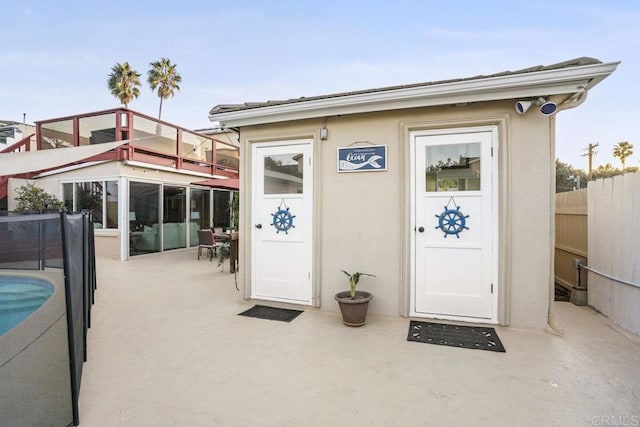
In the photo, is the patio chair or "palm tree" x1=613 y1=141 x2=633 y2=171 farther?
"palm tree" x1=613 y1=141 x2=633 y2=171

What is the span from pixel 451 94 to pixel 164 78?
70.4 feet

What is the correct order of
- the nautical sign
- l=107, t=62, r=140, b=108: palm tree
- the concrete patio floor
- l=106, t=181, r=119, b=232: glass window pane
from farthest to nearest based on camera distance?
1. l=107, t=62, r=140, b=108: palm tree
2. l=106, t=181, r=119, b=232: glass window pane
3. the nautical sign
4. the concrete patio floor

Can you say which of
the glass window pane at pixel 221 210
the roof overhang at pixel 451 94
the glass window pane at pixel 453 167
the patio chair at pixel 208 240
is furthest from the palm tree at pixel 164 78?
the glass window pane at pixel 453 167

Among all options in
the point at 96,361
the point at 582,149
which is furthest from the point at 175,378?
the point at 582,149

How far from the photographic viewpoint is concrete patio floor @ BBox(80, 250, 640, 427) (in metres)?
2.11

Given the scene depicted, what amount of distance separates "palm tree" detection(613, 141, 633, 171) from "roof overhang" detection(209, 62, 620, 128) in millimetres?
40618

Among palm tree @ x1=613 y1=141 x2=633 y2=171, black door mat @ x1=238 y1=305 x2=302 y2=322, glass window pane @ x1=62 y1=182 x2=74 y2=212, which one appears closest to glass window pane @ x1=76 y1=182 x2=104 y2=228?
glass window pane @ x1=62 y1=182 x2=74 y2=212

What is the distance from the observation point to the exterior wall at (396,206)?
11.6ft

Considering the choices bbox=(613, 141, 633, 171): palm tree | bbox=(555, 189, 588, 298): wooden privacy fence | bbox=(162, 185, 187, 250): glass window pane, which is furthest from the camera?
bbox=(613, 141, 633, 171): palm tree

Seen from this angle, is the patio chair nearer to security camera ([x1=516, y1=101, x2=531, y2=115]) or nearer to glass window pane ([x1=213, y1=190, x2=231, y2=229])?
glass window pane ([x1=213, y1=190, x2=231, y2=229])

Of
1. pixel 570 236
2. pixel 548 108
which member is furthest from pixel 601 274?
pixel 548 108

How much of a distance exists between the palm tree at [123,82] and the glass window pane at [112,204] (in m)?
11.5

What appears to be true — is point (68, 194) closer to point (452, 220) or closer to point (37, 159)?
point (37, 159)

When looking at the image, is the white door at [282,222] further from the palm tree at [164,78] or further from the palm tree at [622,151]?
the palm tree at [622,151]
